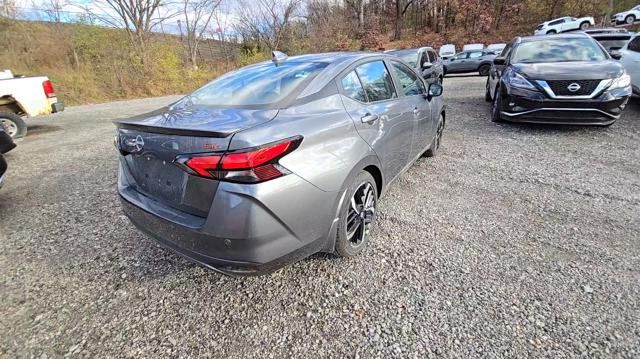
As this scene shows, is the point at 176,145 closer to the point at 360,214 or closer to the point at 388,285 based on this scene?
the point at 360,214

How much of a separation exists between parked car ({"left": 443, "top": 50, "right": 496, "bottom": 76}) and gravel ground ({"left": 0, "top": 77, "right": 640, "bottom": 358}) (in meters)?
15.1

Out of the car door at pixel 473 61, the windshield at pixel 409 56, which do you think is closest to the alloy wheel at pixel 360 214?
the windshield at pixel 409 56

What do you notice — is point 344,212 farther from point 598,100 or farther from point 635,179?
point 598,100

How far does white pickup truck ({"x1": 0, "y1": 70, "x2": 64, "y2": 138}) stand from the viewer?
635 centimetres

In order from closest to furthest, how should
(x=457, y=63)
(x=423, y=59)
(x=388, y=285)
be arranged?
(x=388, y=285) → (x=423, y=59) → (x=457, y=63)

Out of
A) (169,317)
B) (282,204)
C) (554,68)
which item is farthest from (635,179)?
(169,317)

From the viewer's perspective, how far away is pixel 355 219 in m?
2.36

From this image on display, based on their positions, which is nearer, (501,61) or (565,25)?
(501,61)

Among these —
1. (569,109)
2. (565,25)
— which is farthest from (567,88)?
(565,25)

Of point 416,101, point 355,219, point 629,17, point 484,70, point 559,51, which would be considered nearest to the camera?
point 355,219

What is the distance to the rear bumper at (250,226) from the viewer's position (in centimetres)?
158

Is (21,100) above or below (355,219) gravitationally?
above

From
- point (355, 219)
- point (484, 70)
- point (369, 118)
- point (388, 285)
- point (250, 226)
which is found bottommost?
point (388, 285)

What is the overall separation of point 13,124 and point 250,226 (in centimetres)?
806
